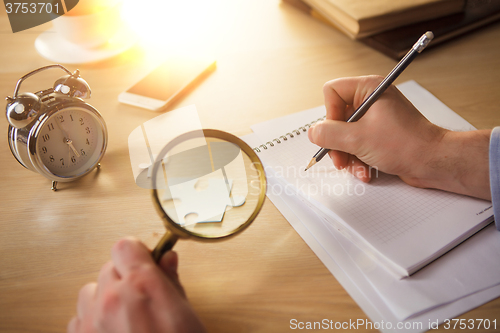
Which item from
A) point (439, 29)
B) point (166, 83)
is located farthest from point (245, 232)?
point (439, 29)

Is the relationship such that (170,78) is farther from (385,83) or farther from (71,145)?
(385,83)

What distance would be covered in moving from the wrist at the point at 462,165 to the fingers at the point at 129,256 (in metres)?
0.58

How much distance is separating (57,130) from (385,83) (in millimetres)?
698

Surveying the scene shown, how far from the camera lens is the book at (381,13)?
122cm

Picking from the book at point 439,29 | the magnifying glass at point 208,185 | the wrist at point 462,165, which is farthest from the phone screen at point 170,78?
the wrist at point 462,165

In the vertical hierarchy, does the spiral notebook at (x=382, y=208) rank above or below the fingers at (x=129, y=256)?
below

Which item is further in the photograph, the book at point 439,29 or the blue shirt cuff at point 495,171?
the book at point 439,29

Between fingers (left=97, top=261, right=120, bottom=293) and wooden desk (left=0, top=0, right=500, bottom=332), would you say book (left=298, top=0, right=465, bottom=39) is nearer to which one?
wooden desk (left=0, top=0, right=500, bottom=332)

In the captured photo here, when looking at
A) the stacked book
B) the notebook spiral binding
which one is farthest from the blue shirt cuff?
the stacked book

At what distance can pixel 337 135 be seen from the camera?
0.76 m

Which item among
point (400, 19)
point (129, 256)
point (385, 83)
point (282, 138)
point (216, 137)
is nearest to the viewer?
point (129, 256)

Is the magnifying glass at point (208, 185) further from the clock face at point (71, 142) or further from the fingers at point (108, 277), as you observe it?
the clock face at point (71, 142)

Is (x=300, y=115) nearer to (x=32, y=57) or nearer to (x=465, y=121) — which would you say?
(x=465, y=121)

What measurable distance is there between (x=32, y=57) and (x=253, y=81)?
2.67 ft
